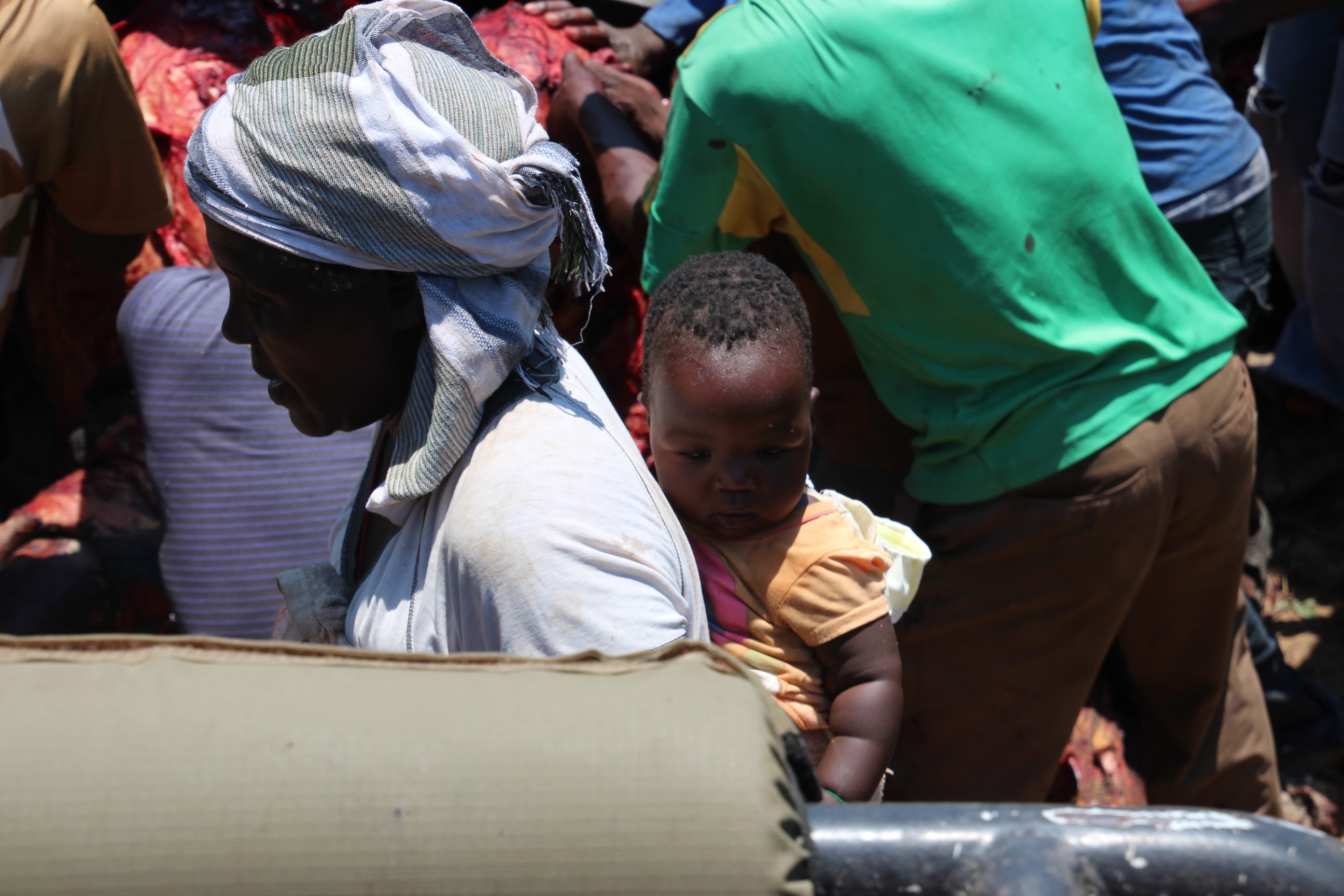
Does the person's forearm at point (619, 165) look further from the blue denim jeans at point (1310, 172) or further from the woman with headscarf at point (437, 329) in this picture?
the blue denim jeans at point (1310, 172)

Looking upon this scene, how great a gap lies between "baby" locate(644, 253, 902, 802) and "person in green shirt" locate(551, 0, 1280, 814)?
456mm

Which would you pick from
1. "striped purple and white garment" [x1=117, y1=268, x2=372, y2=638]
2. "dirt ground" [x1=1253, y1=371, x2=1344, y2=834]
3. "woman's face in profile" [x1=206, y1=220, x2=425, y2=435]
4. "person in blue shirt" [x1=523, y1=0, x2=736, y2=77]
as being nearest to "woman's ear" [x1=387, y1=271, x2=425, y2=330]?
"woman's face in profile" [x1=206, y1=220, x2=425, y2=435]

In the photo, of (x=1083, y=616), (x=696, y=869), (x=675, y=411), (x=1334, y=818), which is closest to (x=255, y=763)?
(x=696, y=869)

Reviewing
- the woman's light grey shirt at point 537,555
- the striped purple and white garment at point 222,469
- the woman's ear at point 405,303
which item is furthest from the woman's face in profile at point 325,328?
the striped purple and white garment at point 222,469

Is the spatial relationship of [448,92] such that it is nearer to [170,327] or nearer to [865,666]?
[865,666]

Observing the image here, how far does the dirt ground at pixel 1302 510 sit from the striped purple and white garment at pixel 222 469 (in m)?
3.96

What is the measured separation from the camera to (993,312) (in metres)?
2.14

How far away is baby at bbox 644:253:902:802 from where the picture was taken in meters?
1.68

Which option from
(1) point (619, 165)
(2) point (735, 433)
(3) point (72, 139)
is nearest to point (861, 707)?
(2) point (735, 433)

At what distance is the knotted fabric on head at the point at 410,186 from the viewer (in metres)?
1.24

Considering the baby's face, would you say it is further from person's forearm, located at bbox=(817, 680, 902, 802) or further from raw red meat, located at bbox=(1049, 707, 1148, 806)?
raw red meat, located at bbox=(1049, 707, 1148, 806)

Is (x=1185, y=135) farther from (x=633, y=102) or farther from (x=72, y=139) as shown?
(x=72, y=139)

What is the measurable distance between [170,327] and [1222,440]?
2.22 meters

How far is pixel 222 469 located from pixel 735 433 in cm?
109
